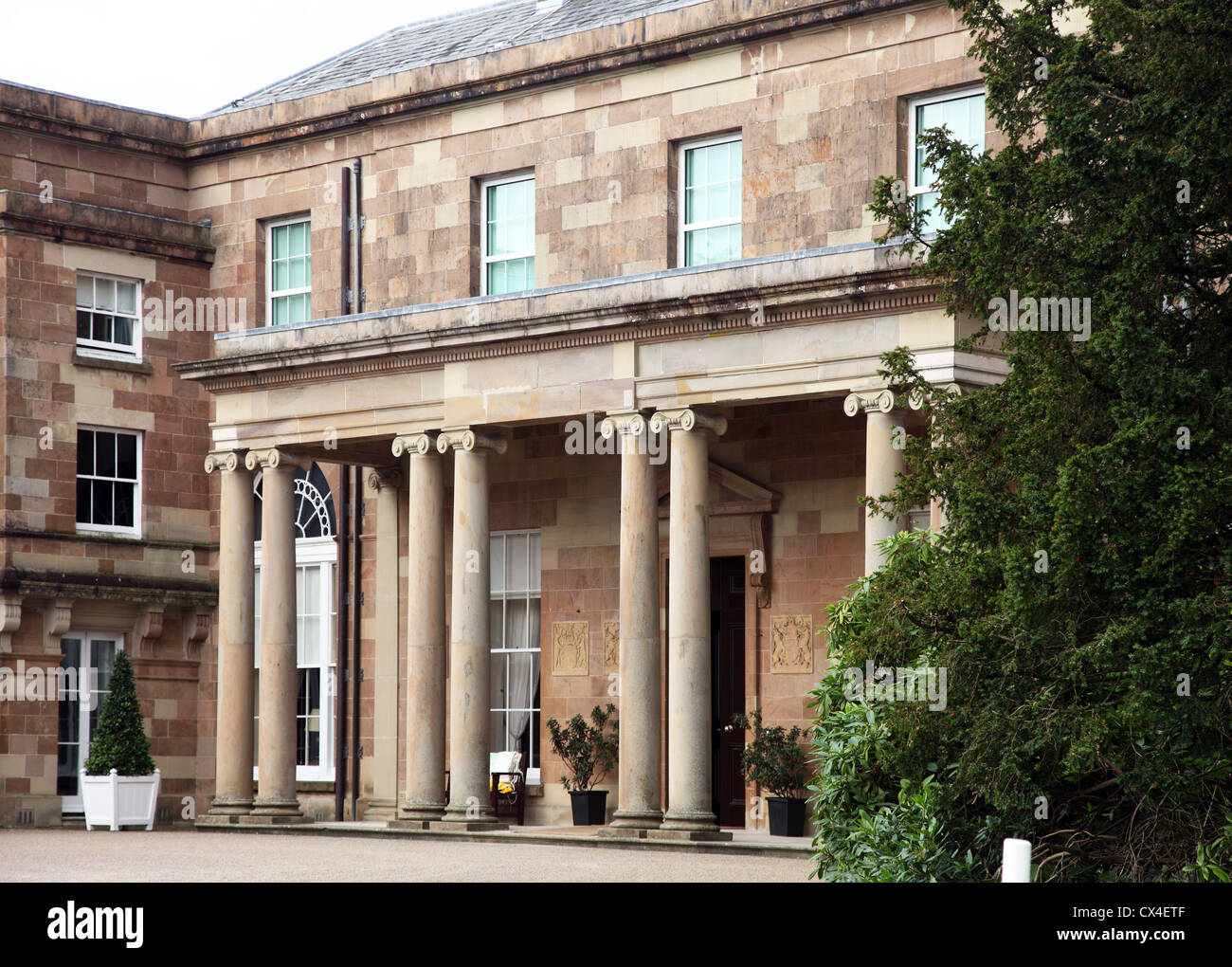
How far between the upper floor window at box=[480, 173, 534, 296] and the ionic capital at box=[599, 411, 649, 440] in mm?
5246

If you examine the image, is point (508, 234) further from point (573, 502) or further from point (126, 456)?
point (126, 456)

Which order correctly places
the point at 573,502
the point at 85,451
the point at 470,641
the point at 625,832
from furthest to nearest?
1. the point at 85,451
2. the point at 573,502
3. the point at 470,641
4. the point at 625,832

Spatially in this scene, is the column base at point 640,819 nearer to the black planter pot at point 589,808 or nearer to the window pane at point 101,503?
the black planter pot at point 589,808

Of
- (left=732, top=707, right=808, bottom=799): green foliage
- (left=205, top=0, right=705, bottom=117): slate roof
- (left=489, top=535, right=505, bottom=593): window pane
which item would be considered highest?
(left=205, top=0, right=705, bottom=117): slate roof

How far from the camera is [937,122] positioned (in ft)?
72.3

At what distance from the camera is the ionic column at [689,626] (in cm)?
1966

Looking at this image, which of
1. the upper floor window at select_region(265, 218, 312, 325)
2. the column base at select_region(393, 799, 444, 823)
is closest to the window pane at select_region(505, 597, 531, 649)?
the column base at select_region(393, 799, 444, 823)

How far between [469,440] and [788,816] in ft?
18.7

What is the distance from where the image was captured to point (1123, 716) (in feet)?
32.9

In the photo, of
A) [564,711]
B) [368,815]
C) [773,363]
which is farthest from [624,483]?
[368,815]

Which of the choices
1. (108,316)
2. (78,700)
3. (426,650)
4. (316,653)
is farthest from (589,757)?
(108,316)

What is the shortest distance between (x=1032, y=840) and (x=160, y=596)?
62.2 feet

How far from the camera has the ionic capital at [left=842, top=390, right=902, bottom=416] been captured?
18.5 metres

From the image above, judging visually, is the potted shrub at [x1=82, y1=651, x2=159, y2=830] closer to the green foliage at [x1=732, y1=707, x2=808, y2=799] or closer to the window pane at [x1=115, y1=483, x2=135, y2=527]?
the window pane at [x1=115, y1=483, x2=135, y2=527]
